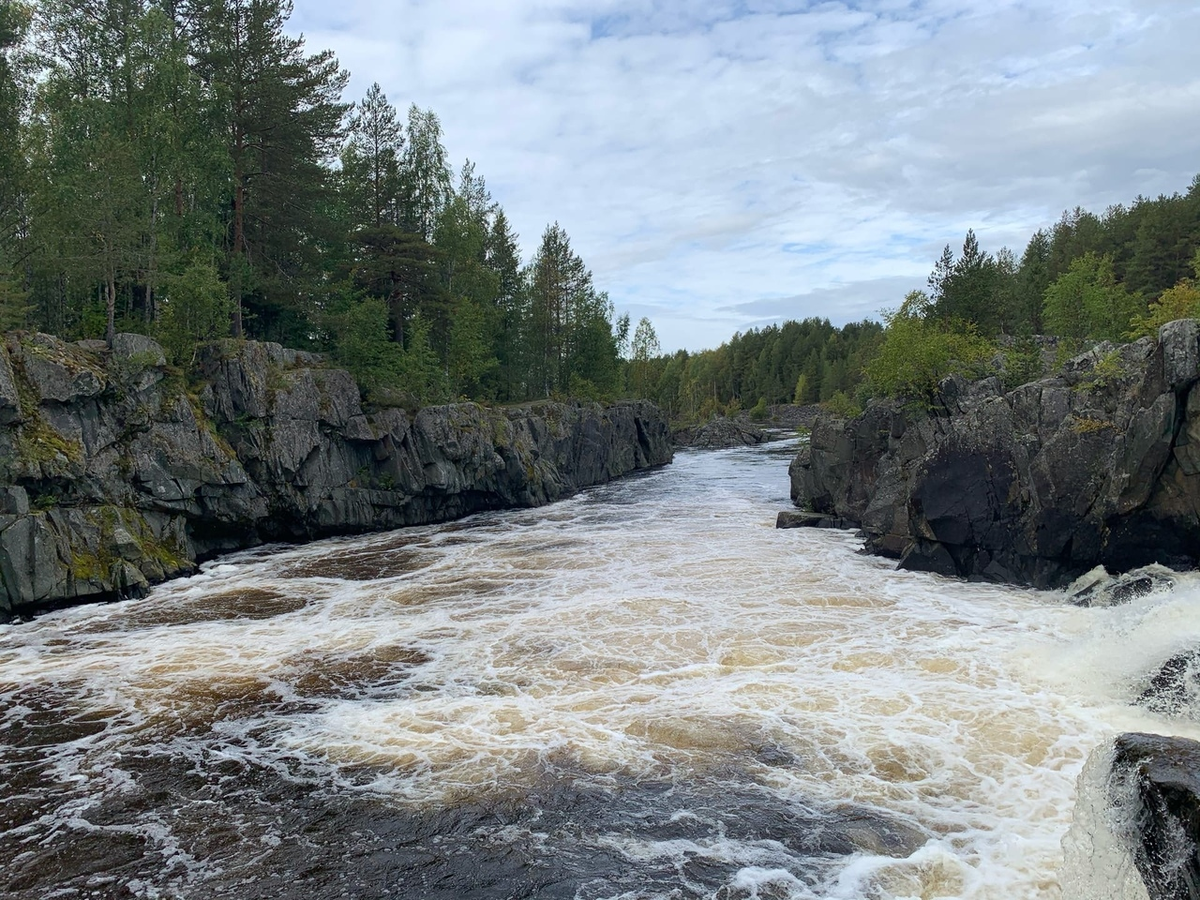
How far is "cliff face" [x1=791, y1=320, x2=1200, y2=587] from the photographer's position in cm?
1770

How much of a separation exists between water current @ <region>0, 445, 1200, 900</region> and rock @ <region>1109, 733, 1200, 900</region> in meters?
0.48

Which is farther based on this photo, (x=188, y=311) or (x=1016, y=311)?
(x=1016, y=311)

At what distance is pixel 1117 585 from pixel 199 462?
90.3 feet

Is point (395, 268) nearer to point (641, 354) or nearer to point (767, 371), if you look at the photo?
point (641, 354)

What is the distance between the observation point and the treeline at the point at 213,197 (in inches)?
1064

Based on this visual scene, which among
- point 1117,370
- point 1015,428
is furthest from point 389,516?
point 1117,370

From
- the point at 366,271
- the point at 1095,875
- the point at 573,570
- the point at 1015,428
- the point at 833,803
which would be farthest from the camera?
the point at 366,271

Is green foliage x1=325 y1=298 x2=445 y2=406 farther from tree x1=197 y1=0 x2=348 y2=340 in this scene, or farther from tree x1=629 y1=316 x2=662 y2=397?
tree x1=629 y1=316 x2=662 y2=397

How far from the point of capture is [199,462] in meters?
24.9

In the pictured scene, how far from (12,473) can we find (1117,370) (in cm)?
2980

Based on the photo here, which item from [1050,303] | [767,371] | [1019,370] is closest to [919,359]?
[1019,370]

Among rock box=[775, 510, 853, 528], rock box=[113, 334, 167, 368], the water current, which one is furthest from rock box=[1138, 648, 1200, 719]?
rock box=[113, 334, 167, 368]

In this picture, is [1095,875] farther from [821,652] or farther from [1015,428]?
[1015,428]

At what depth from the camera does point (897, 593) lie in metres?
19.8
